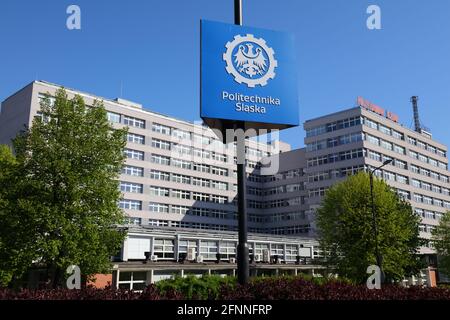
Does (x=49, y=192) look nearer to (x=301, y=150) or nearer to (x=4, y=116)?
(x=4, y=116)

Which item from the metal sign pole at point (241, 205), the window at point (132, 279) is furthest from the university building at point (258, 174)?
the metal sign pole at point (241, 205)

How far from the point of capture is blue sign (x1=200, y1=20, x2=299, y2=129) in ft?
46.5

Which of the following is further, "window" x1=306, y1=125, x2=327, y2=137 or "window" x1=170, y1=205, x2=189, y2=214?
"window" x1=306, y1=125, x2=327, y2=137

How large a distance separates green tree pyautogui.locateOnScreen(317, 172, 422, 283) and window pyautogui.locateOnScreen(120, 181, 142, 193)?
32.2 meters

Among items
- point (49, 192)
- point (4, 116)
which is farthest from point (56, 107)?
point (4, 116)

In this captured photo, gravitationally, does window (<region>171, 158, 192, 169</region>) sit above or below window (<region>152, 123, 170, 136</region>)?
below

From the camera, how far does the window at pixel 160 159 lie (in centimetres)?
7175

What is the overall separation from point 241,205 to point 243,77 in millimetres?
4114

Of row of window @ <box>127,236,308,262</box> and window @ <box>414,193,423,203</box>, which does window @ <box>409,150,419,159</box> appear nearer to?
window @ <box>414,193,423,203</box>

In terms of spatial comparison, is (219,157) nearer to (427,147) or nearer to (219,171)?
(219,171)

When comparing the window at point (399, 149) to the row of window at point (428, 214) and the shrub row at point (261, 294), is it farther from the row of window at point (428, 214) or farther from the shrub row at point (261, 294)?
the shrub row at point (261, 294)

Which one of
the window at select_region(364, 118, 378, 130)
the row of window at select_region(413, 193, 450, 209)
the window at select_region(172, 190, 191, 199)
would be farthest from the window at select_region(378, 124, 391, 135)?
the window at select_region(172, 190, 191, 199)

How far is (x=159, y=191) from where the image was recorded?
71438 mm
